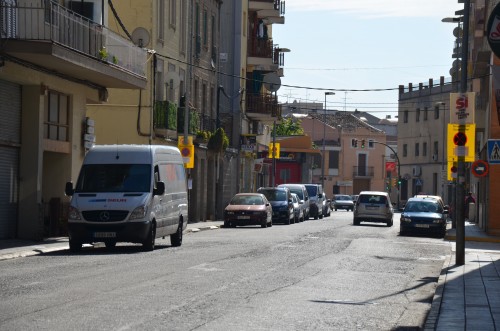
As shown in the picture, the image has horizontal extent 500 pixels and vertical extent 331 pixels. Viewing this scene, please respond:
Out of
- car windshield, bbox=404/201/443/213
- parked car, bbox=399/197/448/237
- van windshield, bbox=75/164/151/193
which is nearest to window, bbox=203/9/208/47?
car windshield, bbox=404/201/443/213

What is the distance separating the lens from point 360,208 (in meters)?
57.4

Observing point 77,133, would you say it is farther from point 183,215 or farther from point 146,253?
point 146,253

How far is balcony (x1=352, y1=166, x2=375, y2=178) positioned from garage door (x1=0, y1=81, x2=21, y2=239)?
110903 millimetres

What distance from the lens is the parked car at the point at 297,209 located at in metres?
60.7

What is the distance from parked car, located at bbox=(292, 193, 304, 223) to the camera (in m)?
60.7

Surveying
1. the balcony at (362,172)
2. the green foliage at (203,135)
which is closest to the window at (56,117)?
the green foliage at (203,135)

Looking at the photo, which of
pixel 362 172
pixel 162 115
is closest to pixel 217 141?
pixel 162 115

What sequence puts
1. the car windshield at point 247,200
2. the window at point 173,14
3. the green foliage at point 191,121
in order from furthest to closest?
the window at point 173,14 < the green foliage at point 191,121 < the car windshield at point 247,200

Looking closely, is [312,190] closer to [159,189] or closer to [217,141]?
[217,141]

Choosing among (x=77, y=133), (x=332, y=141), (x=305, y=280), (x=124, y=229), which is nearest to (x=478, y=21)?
(x=77, y=133)

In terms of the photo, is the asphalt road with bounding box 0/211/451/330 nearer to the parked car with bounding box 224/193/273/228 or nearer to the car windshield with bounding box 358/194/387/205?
the parked car with bounding box 224/193/273/228

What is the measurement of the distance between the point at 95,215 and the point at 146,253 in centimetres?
158

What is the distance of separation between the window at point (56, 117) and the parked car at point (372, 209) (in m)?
24.6

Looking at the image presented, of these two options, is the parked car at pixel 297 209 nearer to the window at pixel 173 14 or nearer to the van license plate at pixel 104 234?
the window at pixel 173 14
